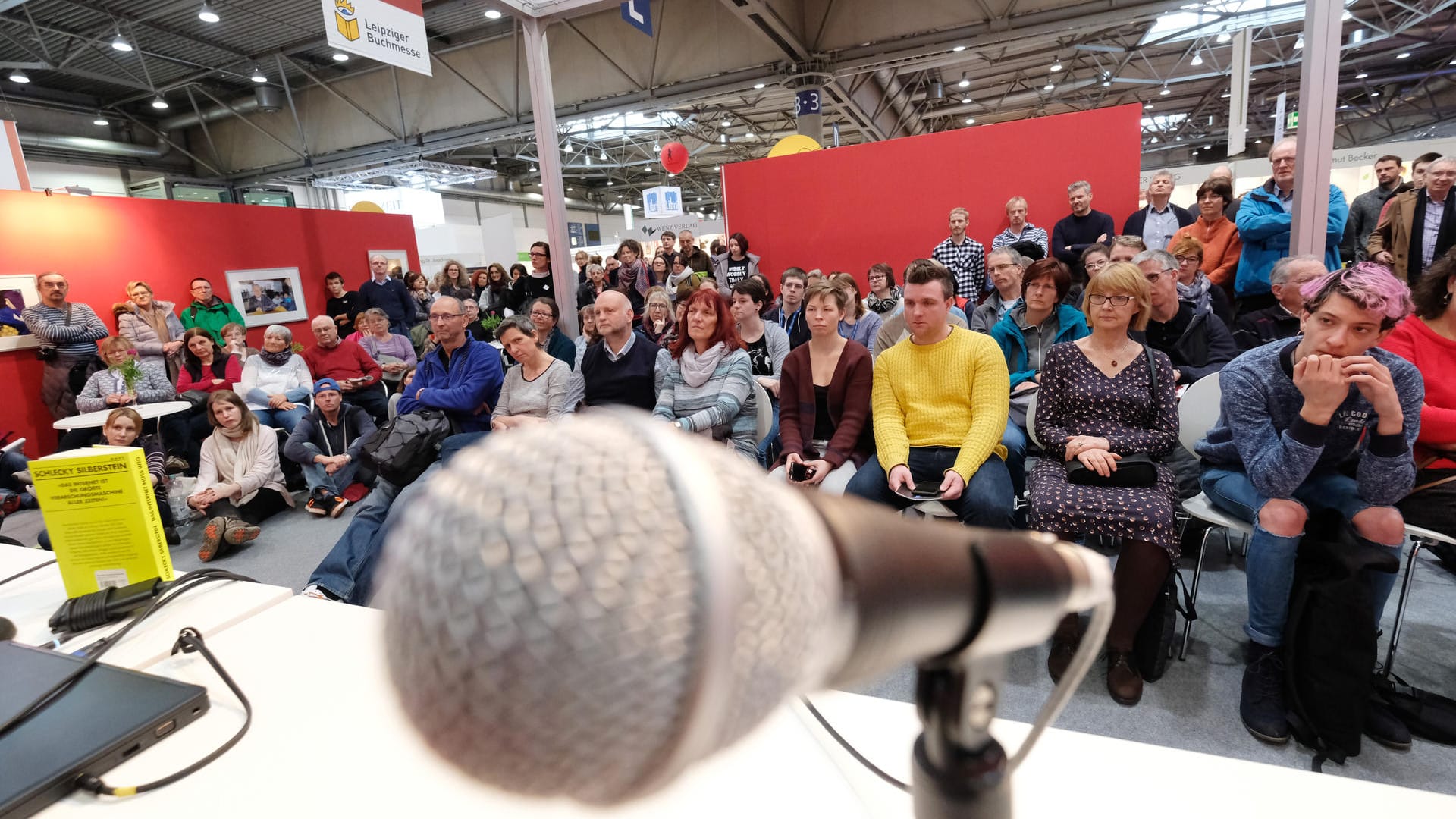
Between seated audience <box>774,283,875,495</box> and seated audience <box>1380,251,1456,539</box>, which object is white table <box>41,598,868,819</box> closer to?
seated audience <box>774,283,875,495</box>

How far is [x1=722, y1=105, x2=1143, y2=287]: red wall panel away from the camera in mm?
5797

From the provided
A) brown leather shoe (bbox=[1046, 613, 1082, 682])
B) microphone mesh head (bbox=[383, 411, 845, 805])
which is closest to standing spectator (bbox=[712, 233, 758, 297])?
brown leather shoe (bbox=[1046, 613, 1082, 682])

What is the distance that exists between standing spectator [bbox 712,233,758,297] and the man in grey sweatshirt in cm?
525

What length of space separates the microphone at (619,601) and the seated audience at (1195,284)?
12.2 ft

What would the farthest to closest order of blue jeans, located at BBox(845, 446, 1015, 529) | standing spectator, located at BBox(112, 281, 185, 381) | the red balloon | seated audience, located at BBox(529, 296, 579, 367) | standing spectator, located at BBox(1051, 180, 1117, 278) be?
the red balloon → standing spectator, located at BBox(112, 281, 185, 381) → standing spectator, located at BBox(1051, 180, 1117, 278) → seated audience, located at BBox(529, 296, 579, 367) → blue jeans, located at BBox(845, 446, 1015, 529)

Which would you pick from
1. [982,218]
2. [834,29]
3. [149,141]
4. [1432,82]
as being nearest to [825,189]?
[982,218]

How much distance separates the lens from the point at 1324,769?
167 cm

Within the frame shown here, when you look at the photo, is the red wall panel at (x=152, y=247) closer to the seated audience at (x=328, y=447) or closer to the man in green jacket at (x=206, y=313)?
the man in green jacket at (x=206, y=313)

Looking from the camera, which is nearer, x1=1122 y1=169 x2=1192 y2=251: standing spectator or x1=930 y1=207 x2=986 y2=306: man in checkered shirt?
→ x1=1122 y1=169 x2=1192 y2=251: standing spectator

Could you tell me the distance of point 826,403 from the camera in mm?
2930

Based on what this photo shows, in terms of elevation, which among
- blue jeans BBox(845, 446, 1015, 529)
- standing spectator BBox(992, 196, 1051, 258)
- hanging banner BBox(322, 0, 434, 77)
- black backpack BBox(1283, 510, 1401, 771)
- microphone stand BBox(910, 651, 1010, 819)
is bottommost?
black backpack BBox(1283, 510, 1401, 771)

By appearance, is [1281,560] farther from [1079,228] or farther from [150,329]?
[150,329]

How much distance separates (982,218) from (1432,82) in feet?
41.0

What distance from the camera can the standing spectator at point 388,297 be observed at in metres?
7.43
